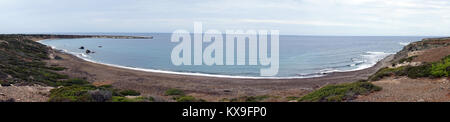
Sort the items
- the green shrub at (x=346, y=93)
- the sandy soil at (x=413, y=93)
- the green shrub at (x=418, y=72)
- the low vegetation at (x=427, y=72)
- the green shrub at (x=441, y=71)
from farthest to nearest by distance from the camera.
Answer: the green shrub at (x=418, y=72), the low vegetation at (x=427, y=72), the green shrub at (x=441, y=71), the green shrub at (x=346, y=93), the sandy soil at (x=413, y=93)

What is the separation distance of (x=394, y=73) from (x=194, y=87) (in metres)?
15.3

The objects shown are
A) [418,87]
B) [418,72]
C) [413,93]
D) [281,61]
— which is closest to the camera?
[413,93]

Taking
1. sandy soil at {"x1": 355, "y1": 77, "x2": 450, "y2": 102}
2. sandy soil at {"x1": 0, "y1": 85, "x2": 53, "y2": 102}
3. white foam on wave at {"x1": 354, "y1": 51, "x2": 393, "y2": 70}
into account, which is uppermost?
sandy soil at {"x1": 355, "y1": 77, "x2": 450, "y2": 102}

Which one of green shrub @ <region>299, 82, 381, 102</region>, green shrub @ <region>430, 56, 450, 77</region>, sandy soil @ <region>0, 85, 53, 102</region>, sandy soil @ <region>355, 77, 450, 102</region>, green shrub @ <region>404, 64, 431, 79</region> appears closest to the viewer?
sandy soil @ <region>355, 77, 450, 102</region>

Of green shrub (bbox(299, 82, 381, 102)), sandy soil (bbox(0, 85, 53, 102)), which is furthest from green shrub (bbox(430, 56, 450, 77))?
sandy soil (bbox(0, 85, 53, 102))

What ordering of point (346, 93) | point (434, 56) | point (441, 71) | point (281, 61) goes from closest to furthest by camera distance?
point (346, 93), point (441, 71), point (434, 56), point (281, 61)

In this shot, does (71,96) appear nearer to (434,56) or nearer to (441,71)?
(441,71)

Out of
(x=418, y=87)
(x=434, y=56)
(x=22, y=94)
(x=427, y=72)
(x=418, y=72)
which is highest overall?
(x=434, y=56)

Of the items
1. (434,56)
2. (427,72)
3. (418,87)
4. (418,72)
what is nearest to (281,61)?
(434,56)

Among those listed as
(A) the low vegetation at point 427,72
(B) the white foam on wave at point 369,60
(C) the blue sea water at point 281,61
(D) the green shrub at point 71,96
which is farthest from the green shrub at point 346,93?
(B) the white foam on wave at point 369,60

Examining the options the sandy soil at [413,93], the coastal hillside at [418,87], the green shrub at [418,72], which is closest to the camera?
the sandy soil at [413,93]

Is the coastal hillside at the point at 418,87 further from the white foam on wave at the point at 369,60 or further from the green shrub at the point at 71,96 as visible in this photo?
the white foam on wave at the point at 369,60

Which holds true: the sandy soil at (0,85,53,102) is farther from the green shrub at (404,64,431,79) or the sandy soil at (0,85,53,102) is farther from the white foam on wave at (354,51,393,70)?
the white foam on wave at (354,51,393,70)

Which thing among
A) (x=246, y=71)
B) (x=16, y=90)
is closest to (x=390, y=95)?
(x=16, y=90)
